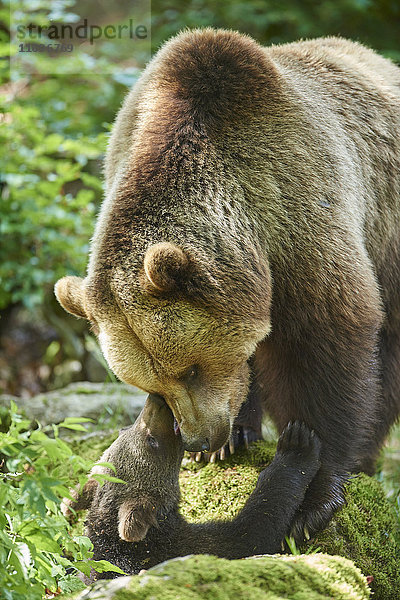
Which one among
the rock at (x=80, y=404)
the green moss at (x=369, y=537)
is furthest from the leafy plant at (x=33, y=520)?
the rock at (x=80, y=404)

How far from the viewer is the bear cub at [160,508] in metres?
3.94

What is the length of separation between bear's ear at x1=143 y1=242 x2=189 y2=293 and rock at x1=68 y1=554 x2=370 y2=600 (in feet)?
4.54

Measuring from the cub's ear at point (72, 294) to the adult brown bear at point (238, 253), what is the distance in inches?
0.5

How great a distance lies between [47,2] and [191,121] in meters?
5.61

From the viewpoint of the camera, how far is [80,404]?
21.7ft

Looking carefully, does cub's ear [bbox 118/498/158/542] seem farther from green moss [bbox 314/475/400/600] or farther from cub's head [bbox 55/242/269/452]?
green moss [bbox 314/475/400/600]

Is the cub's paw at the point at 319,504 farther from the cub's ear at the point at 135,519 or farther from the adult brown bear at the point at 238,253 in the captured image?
the cub's ear at the point at 135,519

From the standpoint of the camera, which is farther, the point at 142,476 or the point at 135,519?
the point at 142,476

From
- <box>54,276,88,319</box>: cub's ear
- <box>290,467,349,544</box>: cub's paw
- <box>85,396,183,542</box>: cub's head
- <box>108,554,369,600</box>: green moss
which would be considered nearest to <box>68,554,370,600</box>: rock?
<box>108,554,369,600</box>: green moss

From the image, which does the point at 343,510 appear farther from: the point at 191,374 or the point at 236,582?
the point at 236,582

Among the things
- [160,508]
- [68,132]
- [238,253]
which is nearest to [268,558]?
[160,508]

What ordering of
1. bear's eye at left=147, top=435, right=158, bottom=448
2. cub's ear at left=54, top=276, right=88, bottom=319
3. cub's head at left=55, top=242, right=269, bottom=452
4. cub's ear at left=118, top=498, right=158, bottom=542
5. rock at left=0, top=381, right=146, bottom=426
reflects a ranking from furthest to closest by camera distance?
1. rock at left=0, top=381, right=146, bottom=426
2. cub's ear at left=54, top=276, right=88, bottom=319
3. bear's eye at left=147, top=435, right=158, bottom=448
4. cub's head at left=55, top=242, right=269, bottom=452
5. cub's ear at left=118, top=498, right=158, bottom=542

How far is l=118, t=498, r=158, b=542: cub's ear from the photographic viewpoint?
3713 millimetres

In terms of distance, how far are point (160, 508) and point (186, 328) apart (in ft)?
3.55
